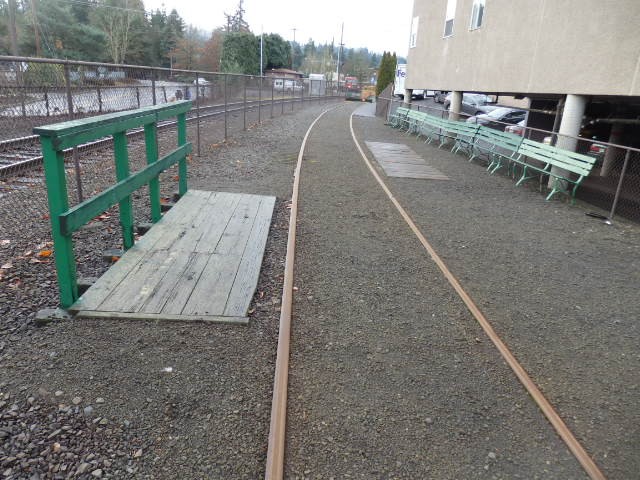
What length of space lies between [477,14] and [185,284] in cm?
1467

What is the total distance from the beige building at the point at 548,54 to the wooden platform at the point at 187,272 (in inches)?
275

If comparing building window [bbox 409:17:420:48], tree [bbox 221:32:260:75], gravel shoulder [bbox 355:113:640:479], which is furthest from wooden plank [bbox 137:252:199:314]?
tree [bbox 221:32:260:75]

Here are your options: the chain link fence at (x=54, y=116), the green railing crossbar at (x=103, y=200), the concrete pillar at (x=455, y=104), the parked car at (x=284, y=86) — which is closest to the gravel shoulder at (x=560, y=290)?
the green railing crossbar at (x=103, y=200)

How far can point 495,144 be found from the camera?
1314 cm

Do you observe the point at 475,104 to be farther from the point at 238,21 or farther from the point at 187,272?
the point at 238,21

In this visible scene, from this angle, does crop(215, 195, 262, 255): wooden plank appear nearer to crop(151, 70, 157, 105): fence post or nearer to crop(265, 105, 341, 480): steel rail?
crop(265, 105, 341, 480): steel rail

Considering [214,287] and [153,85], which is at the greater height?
[153,85]

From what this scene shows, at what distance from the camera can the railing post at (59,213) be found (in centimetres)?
363

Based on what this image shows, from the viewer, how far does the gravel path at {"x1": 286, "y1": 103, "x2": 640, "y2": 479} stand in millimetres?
2916

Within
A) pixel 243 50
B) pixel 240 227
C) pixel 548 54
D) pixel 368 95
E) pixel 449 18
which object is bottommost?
pixel 368 95

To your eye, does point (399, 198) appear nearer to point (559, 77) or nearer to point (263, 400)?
point (559, 77)

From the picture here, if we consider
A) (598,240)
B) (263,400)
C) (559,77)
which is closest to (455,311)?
(263,400)

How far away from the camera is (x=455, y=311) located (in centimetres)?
468

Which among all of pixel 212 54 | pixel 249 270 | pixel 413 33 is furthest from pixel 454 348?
pixel 212 54
